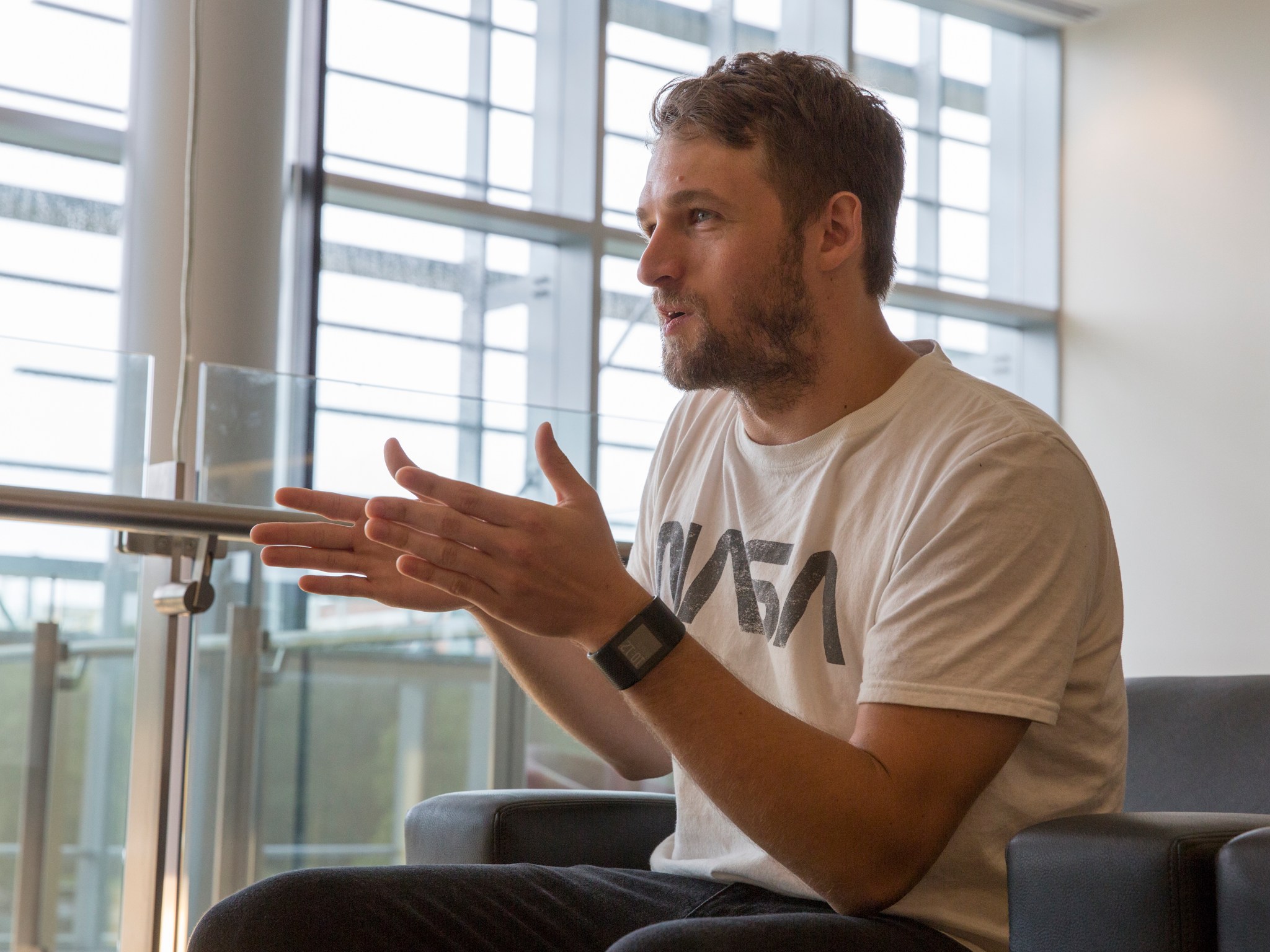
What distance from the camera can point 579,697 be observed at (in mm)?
1519

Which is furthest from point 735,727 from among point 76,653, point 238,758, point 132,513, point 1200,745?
point 238,758

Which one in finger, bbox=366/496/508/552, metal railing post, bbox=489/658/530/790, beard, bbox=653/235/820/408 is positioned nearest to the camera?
finger, bbox=366/496/508/552

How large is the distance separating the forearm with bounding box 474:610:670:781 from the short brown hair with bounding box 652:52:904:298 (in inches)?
20.1

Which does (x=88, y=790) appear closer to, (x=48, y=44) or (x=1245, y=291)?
(x=48, y=44)

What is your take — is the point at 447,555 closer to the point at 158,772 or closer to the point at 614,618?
the point at 614,618

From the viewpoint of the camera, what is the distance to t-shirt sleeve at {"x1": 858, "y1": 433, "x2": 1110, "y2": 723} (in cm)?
113

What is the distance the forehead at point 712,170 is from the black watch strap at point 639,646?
0.53 m

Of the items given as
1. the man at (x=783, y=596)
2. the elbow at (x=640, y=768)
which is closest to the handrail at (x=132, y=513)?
the man at (x=783, y=596)

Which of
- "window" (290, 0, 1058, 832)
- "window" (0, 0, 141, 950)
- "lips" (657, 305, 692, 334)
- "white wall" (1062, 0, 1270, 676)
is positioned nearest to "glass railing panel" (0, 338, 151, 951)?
"window" (0, 0, 141, 950)

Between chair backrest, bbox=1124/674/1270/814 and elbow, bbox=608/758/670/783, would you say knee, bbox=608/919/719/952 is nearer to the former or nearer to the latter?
elbow, bbox=608/758/670/783

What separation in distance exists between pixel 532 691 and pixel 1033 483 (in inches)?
23.5

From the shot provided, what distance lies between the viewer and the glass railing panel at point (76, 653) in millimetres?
1875

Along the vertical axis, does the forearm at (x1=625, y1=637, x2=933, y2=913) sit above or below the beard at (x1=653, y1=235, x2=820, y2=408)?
below

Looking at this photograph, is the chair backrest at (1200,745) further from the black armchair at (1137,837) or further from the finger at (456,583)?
the finger at (456,583)
